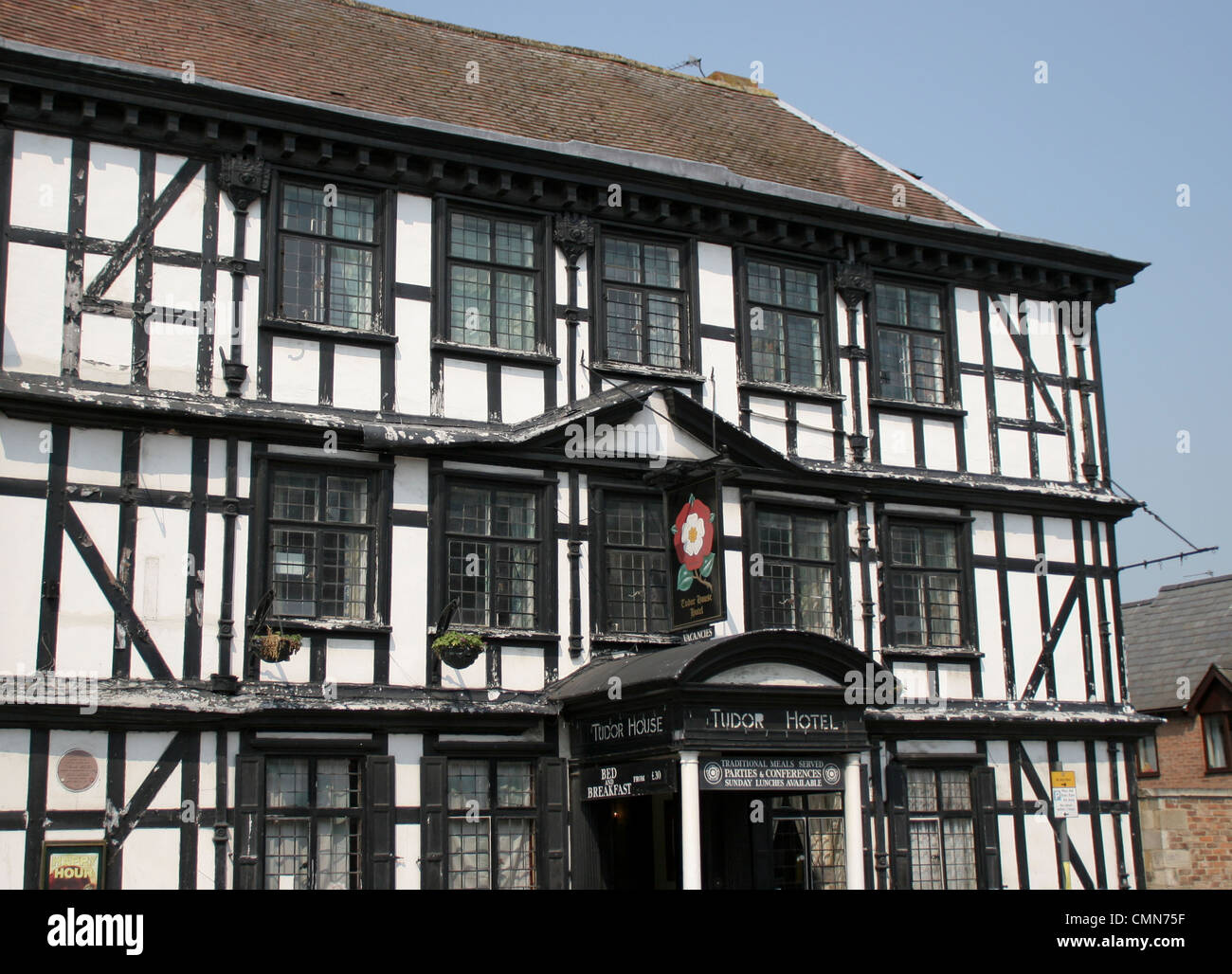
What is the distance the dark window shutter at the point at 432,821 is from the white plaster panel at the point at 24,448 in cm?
493

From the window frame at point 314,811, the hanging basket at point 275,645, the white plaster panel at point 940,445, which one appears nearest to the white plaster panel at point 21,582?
the hanging basket at point 275,645

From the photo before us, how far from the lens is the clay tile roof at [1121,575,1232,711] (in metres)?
30.7

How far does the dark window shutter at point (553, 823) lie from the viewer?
51.1 ft

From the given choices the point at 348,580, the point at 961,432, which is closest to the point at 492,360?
the point at 348,580

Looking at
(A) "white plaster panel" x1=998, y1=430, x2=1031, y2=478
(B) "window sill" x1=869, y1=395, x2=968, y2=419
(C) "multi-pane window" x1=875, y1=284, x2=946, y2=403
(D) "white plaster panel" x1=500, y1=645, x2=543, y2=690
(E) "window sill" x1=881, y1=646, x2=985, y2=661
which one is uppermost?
(C) "multi-pane window" x1=875, y1=284, x2=946, y2=403

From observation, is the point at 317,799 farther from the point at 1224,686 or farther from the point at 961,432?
the point at 1224,686

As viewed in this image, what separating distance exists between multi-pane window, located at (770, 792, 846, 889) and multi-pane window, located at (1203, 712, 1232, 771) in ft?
49.2

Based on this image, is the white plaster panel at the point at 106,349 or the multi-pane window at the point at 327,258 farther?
the multi-pane window at the point at 327,258

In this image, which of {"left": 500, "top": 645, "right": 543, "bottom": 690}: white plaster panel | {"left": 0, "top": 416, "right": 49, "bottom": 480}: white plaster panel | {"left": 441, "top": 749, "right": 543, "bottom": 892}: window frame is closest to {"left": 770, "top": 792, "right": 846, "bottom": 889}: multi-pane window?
{"left": 441, "top": 749, "right": 543, "bottom": 892}: window frame

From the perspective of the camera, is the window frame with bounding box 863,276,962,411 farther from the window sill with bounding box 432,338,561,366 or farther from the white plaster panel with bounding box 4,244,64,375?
the white plaster panel with bounding box 4,244,64,375

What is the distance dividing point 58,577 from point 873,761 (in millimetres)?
9692

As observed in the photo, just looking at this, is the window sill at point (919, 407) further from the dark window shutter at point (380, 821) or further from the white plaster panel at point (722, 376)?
the dark window shutter at point (380, 821)

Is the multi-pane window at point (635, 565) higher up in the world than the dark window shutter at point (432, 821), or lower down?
higher up

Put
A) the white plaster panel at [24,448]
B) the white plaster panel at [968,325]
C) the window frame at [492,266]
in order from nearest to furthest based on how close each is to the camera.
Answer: the white plaster panel at [24,448]
the window frame at [492,266]
the white plaster panel at [968,325]
